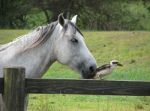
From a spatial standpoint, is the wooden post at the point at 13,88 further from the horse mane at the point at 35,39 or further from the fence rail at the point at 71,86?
the horse mane at the point at 35,39

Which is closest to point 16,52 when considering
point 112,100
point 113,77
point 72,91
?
point 72,91

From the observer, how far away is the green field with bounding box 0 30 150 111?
11.3 meters

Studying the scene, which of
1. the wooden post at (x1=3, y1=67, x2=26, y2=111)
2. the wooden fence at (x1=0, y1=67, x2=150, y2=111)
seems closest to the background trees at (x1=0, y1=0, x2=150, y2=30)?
the wooden fence at (x1=0, y1=67, x2=150, y2=111)

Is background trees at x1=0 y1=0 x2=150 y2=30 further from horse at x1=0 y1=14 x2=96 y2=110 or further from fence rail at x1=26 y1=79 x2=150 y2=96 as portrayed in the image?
fence rail at x1=26 y1=79 x2=150 y2=96

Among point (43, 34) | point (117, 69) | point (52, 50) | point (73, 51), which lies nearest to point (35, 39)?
point (43, 34)

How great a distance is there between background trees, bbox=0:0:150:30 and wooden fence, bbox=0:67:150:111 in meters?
32.2

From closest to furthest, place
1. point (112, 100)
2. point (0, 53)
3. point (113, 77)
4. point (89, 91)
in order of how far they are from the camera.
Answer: point (89, 91) < point (0, 53) < point (112, 100) < point (113, 77)

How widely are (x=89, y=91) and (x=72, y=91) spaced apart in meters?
0.16

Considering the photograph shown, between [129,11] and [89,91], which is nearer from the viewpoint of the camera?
[89,91]

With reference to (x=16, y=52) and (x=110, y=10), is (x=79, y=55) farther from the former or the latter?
(x=110, y=10)

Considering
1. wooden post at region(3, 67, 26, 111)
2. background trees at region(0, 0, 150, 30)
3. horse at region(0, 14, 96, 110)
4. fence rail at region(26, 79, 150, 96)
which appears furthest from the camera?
background trees at region(0, 0, 150, 30)

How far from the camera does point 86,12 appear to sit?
135 feet

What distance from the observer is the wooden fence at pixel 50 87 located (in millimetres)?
5191

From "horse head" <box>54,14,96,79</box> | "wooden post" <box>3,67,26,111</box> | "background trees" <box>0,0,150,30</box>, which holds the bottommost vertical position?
"wooden post" <box>3,67,26,111</box>
